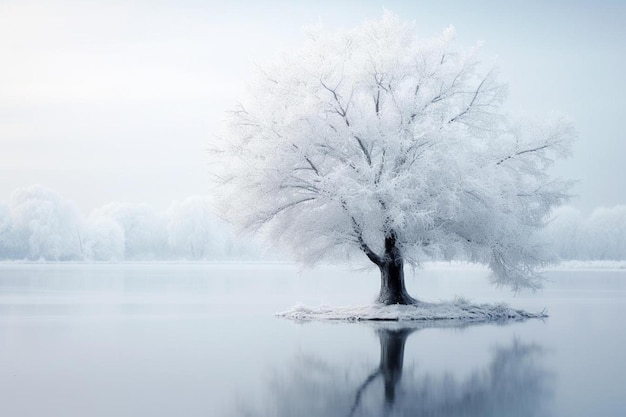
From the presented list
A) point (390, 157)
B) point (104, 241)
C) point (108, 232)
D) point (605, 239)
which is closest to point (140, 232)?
point (108, 232)

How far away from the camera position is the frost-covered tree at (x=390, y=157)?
22.9m

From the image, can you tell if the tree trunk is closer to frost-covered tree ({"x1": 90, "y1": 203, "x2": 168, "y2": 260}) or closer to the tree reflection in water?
the tree reflection in water

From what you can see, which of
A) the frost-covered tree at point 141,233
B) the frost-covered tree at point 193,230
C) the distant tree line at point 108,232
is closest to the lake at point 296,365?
the distant tree line at point 108,232

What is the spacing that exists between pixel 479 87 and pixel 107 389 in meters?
17.5

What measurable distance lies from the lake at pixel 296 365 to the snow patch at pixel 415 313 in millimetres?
1066

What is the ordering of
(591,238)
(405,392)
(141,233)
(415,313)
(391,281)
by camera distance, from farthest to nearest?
1. (141,233)
2. (591,238)
3. (391,281)
4. (415,313)
5. (405,392)

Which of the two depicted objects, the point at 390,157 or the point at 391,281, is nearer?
the point at 390,157

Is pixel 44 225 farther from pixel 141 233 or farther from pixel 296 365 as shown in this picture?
pixel 296 365

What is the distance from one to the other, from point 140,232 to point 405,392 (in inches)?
3455

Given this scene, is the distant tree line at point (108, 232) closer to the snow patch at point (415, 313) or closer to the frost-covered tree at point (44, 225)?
the frost-covered tree at point (44, 225)

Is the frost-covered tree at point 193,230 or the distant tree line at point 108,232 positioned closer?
the distant tree line at point 108,232

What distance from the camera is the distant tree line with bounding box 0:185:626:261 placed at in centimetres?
8131

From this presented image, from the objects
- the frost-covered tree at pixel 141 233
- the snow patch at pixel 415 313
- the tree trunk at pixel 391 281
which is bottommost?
the snow patch at pixel 415 313

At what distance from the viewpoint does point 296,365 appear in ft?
44.9
